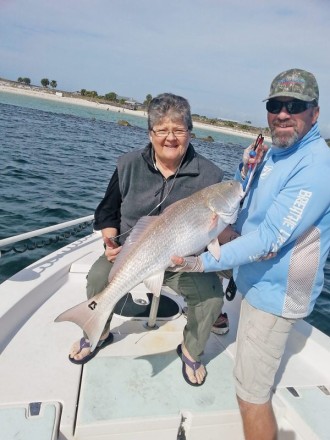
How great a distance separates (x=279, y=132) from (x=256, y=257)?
1070 mm

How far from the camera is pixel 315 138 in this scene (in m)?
2.95

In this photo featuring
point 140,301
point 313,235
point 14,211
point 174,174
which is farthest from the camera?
point 14,211

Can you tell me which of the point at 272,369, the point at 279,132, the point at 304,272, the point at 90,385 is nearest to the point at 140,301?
the point at 90,385

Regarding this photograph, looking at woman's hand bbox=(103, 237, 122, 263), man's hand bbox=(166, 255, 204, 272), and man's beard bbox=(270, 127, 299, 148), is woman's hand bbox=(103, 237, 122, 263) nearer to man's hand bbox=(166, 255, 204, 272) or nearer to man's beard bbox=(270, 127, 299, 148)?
man's hand bbox=(166, 255, 204, 272)

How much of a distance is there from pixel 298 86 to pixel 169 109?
1149 millimetres

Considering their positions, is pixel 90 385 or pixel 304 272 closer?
pixel 304 272

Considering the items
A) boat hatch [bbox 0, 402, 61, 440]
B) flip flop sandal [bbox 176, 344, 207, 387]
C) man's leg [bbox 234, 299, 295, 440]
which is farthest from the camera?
flip flop sandal [bbox 176, 344, 207, 387]

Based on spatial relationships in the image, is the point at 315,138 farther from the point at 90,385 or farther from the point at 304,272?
the point at 90,385

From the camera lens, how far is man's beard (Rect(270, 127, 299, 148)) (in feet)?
9.74

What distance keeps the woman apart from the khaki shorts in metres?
0.51

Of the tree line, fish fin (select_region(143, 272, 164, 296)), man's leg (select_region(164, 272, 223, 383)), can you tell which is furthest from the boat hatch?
the tree line

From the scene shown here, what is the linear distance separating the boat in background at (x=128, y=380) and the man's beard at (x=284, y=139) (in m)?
2.00

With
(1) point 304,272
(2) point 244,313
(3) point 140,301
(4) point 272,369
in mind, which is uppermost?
(1) point 304,272

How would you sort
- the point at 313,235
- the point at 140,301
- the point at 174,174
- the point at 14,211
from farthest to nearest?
the point at 14,211, the point at 140,301, the point at 174,174, the point at 313,235
